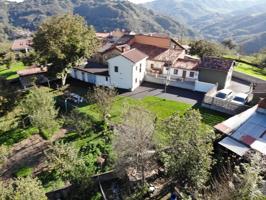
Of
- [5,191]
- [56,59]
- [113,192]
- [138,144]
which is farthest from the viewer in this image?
[56,59]

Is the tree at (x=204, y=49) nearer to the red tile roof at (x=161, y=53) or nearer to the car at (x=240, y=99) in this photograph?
the red tile roof at (x=161, y=53)

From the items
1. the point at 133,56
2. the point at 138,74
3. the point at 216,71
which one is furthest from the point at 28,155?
the point at 216,71

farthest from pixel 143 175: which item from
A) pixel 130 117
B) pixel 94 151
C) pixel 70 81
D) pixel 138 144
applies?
pixel 70 81

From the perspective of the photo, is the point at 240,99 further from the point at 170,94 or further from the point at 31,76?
the point at 31,76

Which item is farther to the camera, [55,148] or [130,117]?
[55,148]

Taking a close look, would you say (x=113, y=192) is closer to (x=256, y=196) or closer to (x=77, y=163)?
(x=77, y=163)

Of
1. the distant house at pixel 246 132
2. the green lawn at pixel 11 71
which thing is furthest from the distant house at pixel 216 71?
the green lawn at pixel 11 71

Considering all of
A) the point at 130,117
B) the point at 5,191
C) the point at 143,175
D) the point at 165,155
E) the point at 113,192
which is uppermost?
the point at 130,117
